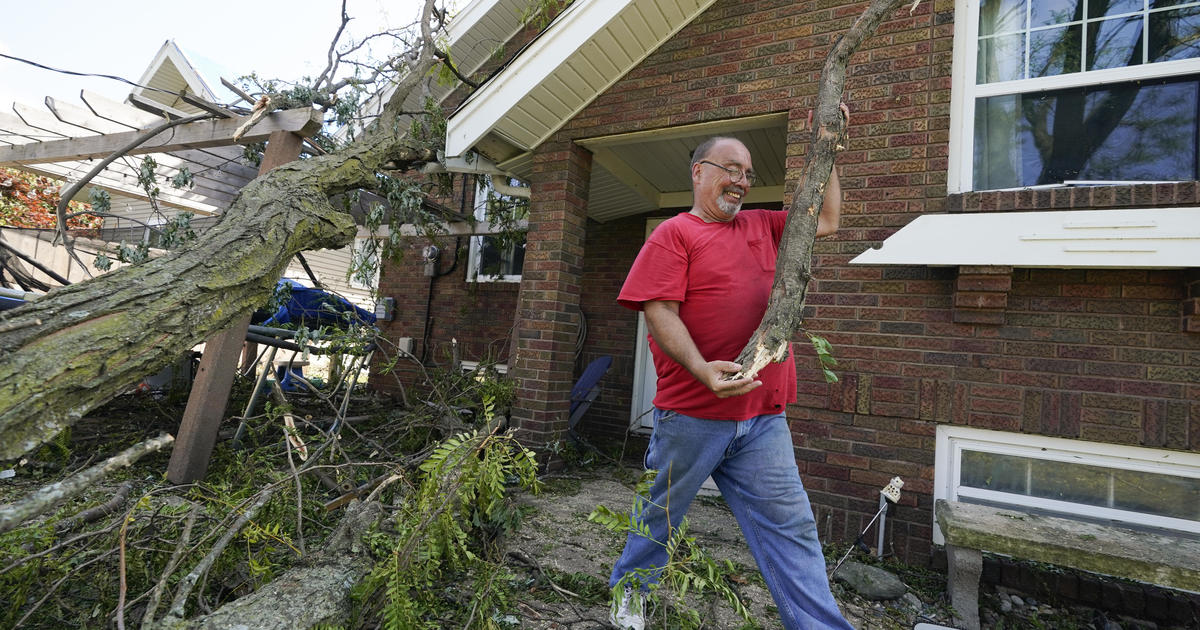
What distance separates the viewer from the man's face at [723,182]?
212cm

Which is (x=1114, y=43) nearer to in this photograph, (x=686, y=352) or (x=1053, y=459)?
(x=1053, y=459)

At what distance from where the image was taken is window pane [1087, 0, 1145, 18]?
10.8 ft

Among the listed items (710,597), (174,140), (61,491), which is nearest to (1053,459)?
(710,597)

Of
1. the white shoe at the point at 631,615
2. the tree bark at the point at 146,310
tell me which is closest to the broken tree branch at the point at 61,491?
the tree bark at the point at 146,310

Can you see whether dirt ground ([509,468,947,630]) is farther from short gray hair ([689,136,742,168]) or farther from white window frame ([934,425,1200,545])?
short gray hair ([689,136,742,168])

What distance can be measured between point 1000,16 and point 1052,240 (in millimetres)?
1618

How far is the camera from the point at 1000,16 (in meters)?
3.56

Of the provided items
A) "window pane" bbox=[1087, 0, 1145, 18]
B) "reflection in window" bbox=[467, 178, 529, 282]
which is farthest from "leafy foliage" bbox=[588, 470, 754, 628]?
"reflection in window" bbox=[467, 178, 529, 282]

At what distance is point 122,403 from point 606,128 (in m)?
4.96

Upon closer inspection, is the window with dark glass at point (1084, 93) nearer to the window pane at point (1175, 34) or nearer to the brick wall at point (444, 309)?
the window pane at point (1175, 34)

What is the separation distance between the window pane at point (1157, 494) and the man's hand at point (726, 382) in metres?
2.79

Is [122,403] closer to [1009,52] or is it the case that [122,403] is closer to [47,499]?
[47,499]

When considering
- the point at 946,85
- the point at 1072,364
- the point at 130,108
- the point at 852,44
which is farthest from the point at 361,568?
the point at 130,108

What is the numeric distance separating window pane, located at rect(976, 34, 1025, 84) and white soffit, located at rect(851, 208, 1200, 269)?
100 cm
